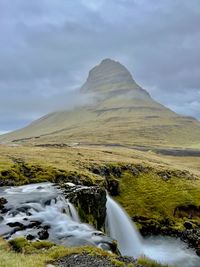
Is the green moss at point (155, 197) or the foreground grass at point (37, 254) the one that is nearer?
the foreground grass at point (37, 254)

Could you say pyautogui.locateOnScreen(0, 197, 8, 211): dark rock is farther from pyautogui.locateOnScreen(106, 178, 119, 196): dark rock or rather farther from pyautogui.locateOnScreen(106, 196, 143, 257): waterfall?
pyautogui.locateOnScreen(106, 178, 119, 196): dark rock

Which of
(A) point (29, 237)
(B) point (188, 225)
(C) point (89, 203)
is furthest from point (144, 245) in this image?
(A) point (29, 237)

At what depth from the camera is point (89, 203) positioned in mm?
51219

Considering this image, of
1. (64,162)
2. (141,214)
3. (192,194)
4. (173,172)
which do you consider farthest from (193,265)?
(173,172)

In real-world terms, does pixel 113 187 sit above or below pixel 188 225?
above

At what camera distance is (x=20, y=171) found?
2598 inches

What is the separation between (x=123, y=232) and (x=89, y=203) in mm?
10354

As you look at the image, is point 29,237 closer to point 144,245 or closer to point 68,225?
point 68,225

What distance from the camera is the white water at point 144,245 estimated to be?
180 feet

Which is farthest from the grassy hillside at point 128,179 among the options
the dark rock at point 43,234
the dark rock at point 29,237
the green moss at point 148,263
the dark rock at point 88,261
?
the green moss at point 148,263

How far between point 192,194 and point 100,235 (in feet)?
161

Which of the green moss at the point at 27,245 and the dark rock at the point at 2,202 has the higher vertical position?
the dark rock at the point at 2,202

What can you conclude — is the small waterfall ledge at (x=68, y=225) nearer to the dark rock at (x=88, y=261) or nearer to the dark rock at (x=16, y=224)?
the dark rock at (x=16, y=224)

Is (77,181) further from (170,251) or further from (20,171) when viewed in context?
(170,251)
